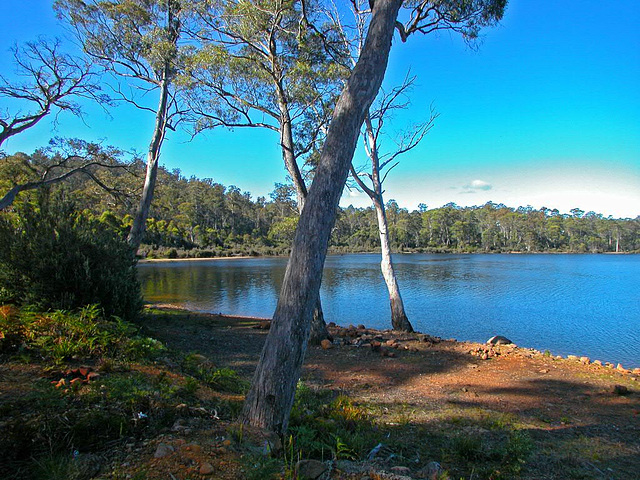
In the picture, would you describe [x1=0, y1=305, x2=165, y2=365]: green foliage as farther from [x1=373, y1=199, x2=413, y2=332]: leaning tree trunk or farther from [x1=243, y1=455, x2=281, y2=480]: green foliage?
[x1=373, y1=199, x2=413, y2=332]: leaning tree trunk

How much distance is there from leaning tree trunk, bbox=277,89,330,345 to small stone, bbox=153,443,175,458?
4.40 m

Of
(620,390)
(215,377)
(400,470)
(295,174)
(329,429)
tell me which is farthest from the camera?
(295,174)

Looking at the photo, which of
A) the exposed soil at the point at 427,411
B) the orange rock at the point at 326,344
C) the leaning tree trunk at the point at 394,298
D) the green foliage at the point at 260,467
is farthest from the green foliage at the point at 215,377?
the leaning tree trunk at the point at 394,298

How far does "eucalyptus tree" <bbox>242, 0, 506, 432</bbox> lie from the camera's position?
8.03ft

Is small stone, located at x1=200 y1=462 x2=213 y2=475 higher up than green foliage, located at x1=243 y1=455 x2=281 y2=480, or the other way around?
small stone, located at x1=200 y1=462 x2=213 y2=475

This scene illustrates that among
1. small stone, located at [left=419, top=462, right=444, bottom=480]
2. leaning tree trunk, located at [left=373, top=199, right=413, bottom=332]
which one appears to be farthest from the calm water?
small stone, located at [left=419, top=462, right=444, bottom=480]

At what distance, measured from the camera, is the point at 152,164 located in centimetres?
864

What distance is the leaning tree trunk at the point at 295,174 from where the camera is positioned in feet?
21.2

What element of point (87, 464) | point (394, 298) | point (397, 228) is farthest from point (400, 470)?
point (397, 228)

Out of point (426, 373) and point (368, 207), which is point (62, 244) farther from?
point (368, 207)

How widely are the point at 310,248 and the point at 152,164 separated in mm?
7393

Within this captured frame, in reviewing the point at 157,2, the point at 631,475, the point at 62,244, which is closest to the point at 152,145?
the point at 157,2

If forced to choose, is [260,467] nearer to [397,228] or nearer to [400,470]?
[400,470]

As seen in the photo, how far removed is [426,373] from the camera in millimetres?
5273
